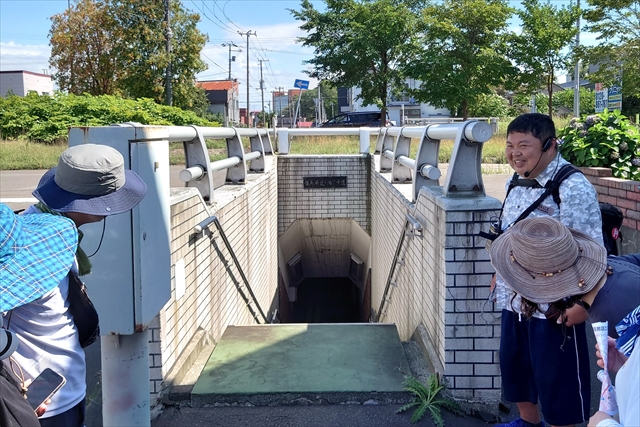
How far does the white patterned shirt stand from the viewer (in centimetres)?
239

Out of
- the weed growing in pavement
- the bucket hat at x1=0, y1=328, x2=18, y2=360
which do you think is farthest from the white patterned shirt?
the bucket hat at x1=0, y1=328, x2=18, y2=360

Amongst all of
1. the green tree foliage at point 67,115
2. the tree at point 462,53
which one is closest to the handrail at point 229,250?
the green tree foliage at point 67,115

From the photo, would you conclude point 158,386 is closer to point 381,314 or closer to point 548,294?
point 548,294

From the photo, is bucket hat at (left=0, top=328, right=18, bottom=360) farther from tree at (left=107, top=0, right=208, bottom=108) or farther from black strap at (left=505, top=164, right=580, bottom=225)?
tree at (left=107, top=0, right=208, bottom=108)

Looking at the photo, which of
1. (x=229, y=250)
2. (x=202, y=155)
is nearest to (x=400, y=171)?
(x=229, y=250)

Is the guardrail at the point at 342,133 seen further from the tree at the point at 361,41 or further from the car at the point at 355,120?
the car at the point at 355,120

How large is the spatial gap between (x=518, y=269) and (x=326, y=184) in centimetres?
741

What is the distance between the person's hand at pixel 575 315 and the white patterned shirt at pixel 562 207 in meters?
0.19

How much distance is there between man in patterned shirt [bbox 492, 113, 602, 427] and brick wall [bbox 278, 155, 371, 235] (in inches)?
258

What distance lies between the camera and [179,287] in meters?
3.44

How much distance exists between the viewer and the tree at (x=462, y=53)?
23109 millimetres

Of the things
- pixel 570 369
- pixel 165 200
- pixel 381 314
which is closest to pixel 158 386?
pixel 165 200

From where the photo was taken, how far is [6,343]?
1545 mm

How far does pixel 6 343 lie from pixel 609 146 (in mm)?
6273
